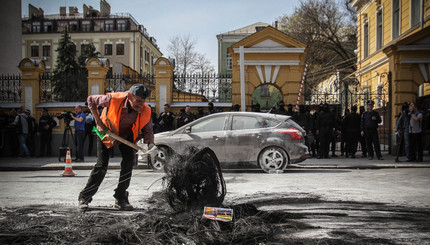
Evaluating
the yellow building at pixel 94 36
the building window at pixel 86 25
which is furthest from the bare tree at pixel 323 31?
the building window at pixel 86 25

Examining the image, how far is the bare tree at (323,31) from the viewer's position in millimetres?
34188

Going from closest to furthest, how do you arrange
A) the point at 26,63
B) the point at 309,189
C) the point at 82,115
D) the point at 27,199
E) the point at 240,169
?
the point at 27,199 → the point at 309,189 → the point at 240,169 → the point at 82,115 → the point at 26,63

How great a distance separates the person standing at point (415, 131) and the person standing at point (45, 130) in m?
13.4

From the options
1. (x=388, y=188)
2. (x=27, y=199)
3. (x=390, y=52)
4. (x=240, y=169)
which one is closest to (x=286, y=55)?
(x=390, y=52)

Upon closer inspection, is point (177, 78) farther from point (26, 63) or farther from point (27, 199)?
point (27, 199)

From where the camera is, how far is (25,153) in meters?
15.8

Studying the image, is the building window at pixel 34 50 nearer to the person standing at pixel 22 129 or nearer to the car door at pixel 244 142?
the person standing at pixel 22 129

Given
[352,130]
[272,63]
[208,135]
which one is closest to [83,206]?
[208,135]

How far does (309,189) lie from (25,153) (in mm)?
12588

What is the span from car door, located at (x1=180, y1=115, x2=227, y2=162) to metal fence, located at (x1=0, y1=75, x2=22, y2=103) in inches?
398

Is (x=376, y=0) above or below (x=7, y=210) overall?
above

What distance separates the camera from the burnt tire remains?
16.3 ft

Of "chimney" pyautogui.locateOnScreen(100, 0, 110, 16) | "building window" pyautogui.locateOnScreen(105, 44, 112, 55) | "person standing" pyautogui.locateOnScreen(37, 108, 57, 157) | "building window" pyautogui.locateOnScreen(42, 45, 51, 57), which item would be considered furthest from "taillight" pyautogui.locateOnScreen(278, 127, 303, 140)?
"chimney" pyautogui.locateOnScreen(100, 0, 110, 16)

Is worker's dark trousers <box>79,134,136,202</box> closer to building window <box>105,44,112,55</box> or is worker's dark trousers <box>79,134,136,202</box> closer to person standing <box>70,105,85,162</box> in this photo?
person standing <box>70,105,85,162</box>
